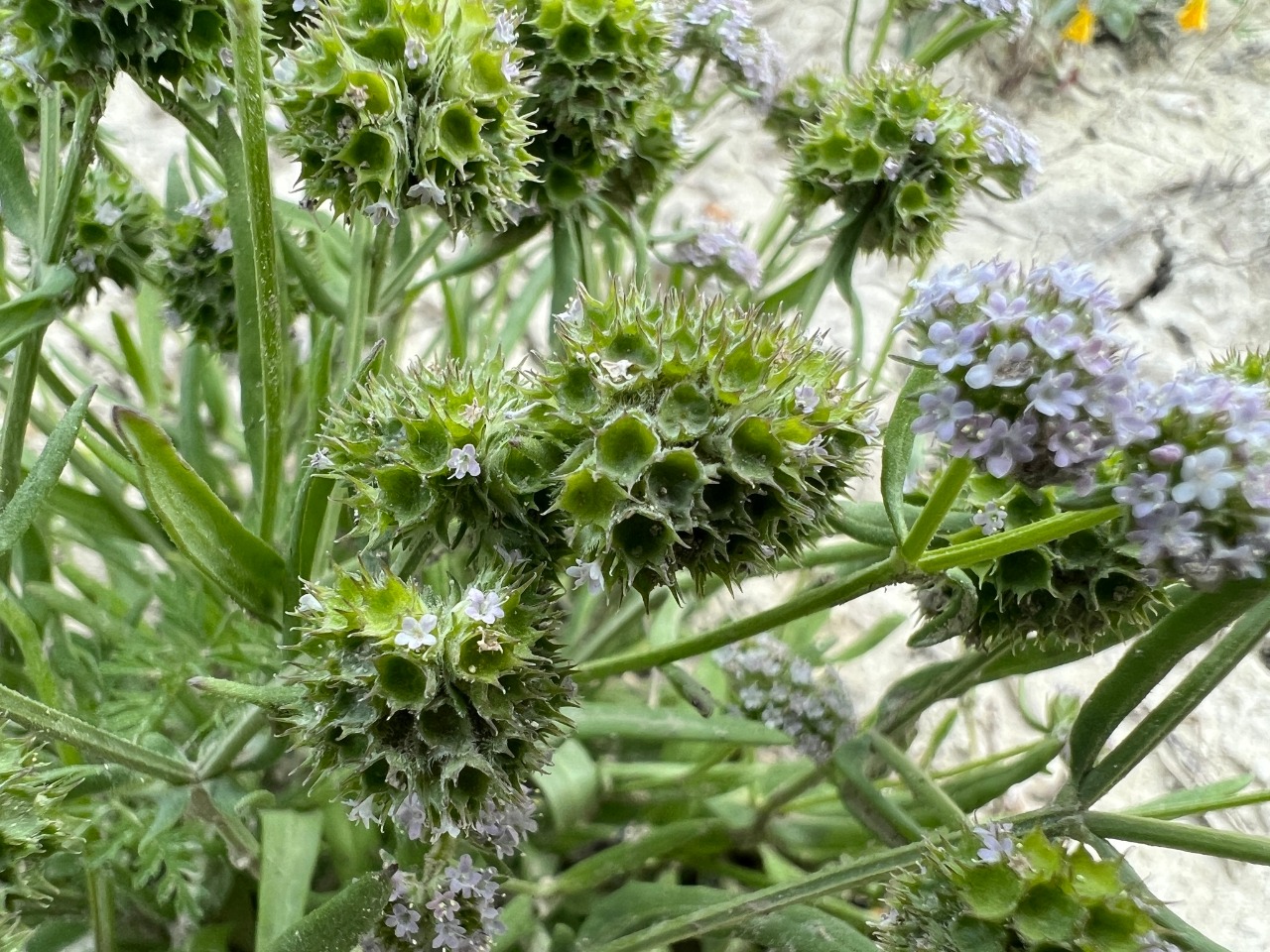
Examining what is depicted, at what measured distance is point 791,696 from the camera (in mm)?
1480

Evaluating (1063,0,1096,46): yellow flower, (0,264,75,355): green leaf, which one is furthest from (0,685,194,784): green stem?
(1063,0,1096,46): yellow flower

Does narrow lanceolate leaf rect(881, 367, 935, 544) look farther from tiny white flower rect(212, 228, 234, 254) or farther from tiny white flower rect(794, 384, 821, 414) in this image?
tiny white flower rect(212, 228, 234, 254)

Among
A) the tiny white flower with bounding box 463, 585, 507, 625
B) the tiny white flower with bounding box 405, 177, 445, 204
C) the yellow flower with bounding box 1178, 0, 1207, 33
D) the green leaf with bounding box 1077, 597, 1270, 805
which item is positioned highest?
the yellow flower with bounding box 1178, 0, 1207, 33

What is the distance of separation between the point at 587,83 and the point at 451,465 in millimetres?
541

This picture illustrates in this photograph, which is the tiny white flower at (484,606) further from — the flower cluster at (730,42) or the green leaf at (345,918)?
the flower cluster at (730,42)

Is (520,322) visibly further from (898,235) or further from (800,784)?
(800,784)

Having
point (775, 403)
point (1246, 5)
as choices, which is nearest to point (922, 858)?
point (775, 403)

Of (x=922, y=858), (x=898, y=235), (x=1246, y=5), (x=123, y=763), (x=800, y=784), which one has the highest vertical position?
(x=1246, y=5)

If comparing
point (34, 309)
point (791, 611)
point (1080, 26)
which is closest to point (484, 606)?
point (791, 611)

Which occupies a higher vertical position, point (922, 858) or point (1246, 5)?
point (1246, 5)

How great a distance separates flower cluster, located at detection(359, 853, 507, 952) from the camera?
3.39 ft

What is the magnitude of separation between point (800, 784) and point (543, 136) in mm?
986

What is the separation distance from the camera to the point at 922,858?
3.13ft

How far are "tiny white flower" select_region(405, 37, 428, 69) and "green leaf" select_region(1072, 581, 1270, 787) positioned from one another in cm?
88
